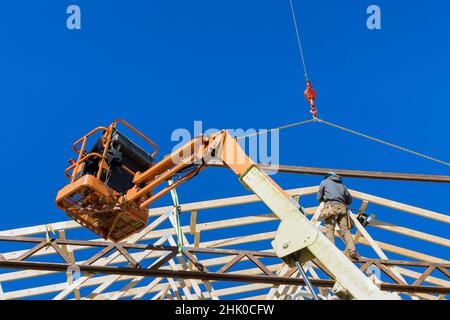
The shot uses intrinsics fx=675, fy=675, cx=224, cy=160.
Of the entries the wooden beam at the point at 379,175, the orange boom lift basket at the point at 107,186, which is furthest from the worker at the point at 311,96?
the orange boom lift basket at the point at 107,186

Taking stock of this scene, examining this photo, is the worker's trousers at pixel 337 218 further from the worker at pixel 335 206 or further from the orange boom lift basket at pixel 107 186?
the orange boom lift basket at pixel 107 186

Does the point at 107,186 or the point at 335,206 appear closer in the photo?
the point at 107,186

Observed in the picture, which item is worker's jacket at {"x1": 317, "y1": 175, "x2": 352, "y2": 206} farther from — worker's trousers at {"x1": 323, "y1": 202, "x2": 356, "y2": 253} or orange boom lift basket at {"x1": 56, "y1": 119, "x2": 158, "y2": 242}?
orange boom lift basket at {"x1": 56, "y1": 119, "x2": 158, "y2": 242}

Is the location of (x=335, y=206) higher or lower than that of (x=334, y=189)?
lower

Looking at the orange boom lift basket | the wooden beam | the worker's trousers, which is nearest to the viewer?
the orange boom lift basket

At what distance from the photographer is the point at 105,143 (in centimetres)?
982

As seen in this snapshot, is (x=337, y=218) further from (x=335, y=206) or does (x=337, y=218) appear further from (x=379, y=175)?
(x=379, y=175)

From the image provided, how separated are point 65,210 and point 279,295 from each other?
16.2 ft

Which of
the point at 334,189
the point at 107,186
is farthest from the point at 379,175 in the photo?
the point at 107,186

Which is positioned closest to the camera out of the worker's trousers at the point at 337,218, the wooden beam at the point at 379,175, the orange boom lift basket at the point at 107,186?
the orange boom lift basket at the point at 107,186

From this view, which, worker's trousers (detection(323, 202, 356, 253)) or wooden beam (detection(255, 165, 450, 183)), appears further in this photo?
worker's trousers (detection(323, 202, 356, 253))

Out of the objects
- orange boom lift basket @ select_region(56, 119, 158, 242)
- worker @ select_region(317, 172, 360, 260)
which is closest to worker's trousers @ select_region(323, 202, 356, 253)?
worker @ select_region(317, 172, 360, 260)
